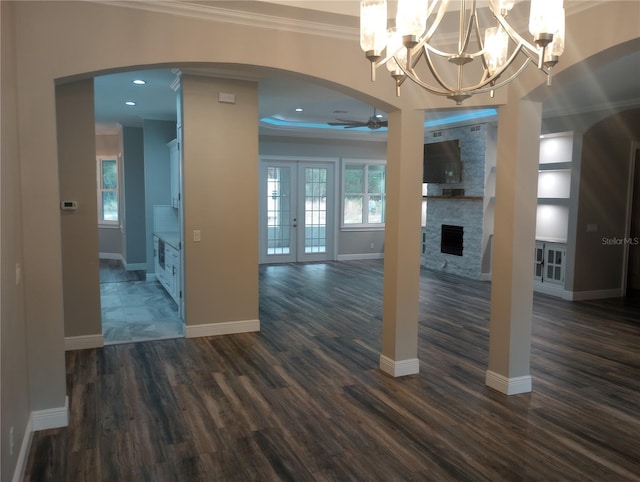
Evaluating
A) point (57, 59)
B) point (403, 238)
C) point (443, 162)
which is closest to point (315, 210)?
point (443, 162)

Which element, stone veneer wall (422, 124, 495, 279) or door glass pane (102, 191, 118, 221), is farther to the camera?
door glass pane (102, 191, 118, 221)

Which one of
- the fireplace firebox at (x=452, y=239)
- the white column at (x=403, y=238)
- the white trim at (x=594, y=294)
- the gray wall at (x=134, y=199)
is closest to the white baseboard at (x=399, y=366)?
the white column at (x=403, y=238)

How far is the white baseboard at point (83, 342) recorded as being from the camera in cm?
493

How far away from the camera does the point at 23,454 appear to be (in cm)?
285

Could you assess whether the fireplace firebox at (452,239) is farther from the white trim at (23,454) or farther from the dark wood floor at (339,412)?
the white trim at (23,454)

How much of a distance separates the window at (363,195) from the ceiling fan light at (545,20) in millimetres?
9423

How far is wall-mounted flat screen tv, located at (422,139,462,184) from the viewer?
30.5 feet

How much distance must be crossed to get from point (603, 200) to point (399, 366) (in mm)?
5214

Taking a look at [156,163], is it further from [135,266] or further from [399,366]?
[399,366]

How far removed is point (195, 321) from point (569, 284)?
556 centimetres

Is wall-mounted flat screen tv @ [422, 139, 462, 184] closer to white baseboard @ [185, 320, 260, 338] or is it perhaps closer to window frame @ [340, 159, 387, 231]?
window frame @ [340, 159, 387, 231]

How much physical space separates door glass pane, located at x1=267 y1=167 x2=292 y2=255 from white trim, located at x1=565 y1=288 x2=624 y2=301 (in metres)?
5.72

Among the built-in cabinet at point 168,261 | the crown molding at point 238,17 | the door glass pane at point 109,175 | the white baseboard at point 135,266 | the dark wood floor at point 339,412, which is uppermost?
the crown molding at point 238,17

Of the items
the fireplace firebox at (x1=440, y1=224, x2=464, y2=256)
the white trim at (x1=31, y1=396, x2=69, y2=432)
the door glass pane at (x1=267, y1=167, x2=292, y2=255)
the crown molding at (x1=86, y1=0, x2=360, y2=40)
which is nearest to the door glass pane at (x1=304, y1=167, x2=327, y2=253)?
the door glass pane at (x1=267, y1=167, x2=292, y2=255)
